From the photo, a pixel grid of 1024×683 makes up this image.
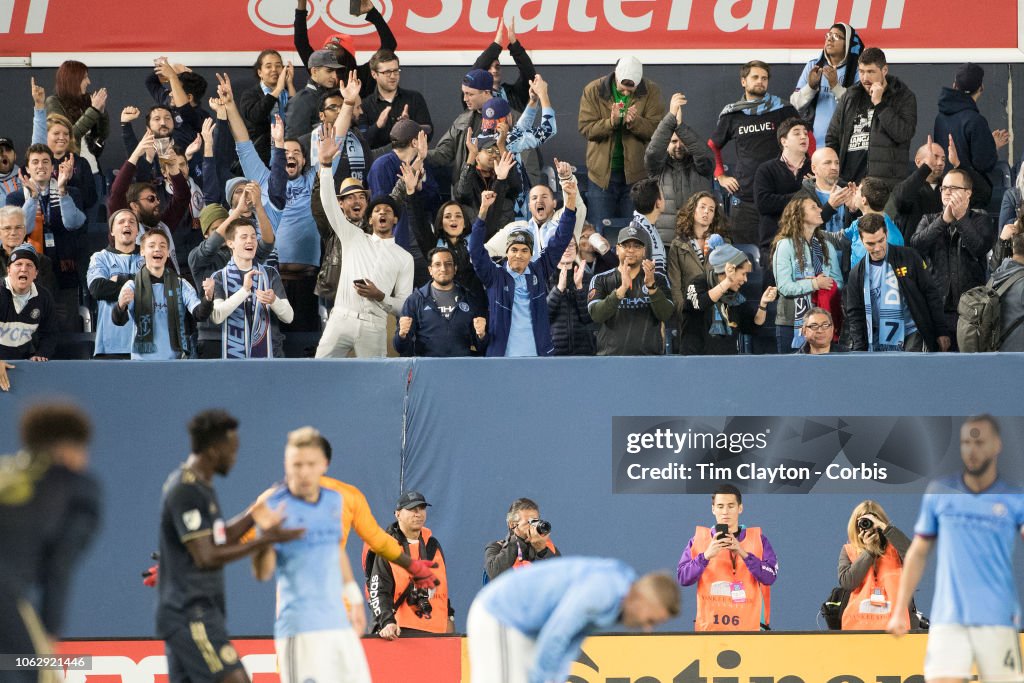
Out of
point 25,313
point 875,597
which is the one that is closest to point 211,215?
point 25,313

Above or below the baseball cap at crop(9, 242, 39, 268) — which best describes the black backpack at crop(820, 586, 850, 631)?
below

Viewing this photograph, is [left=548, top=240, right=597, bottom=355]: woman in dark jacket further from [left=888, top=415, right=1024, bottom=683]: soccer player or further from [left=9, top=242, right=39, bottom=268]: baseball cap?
[left=9, top=242, right=39, bottom=268]: baseball cap

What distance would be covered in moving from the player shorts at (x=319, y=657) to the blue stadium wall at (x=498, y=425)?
12.7 ft

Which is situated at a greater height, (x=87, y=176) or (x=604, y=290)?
(x=87, y=176)

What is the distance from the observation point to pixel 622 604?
317 inches

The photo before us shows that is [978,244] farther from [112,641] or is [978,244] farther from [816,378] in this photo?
[112,641]

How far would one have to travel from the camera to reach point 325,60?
15.1 metres

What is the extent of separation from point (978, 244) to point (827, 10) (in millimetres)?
5312

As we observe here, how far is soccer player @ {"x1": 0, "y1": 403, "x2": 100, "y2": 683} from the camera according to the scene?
28.7ft

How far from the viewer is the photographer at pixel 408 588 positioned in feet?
38.2

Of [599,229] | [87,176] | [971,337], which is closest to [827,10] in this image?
[599,229]

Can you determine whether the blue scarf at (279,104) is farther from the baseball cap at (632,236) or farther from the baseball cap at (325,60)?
the baseball cap at (632,236)

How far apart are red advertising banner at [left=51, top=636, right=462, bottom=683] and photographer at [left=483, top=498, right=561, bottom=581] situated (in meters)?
0.82

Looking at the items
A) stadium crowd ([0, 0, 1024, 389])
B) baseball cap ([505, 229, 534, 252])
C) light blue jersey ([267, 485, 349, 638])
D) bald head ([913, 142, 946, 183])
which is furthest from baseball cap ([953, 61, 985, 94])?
light blue jersey ([267, 485, 349, 638])
